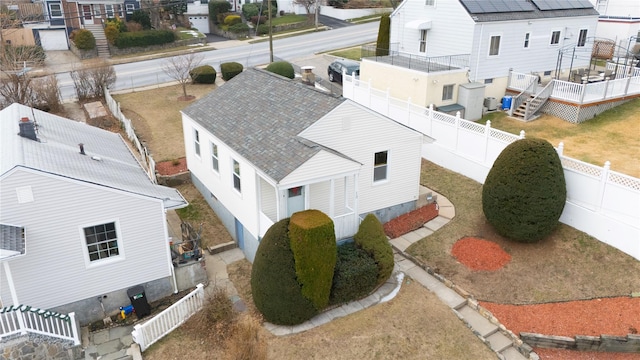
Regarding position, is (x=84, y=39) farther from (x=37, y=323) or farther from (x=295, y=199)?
(x=37, y=323)

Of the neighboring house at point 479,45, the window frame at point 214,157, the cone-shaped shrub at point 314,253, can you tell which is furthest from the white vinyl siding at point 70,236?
the neighboring house at point 479,45

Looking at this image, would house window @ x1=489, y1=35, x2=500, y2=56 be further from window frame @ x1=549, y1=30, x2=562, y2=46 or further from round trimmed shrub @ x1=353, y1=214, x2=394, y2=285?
round trimmed shrub @ x1=353, y1=214, x2=394, y2=285

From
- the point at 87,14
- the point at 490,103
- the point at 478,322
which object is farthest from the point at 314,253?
the point at 87,14

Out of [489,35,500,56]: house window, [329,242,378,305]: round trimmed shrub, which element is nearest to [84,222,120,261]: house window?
[329,242,378,305]: round trimmed shrub

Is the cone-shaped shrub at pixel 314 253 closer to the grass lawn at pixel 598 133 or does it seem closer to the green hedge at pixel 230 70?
the grass lawn at pixel 598 133

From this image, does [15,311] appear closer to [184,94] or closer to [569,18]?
[184,94]

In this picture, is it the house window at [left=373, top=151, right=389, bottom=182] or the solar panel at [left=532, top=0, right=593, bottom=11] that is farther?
the solar panel at [left=532, top=0, right=593, bottom=11]

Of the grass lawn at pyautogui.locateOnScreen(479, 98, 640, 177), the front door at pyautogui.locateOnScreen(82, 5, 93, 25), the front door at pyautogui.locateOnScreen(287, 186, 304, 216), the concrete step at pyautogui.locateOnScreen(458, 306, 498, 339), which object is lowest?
the concrete step at pyautogui.locateOnScreen(458, 306, 498, 339)
